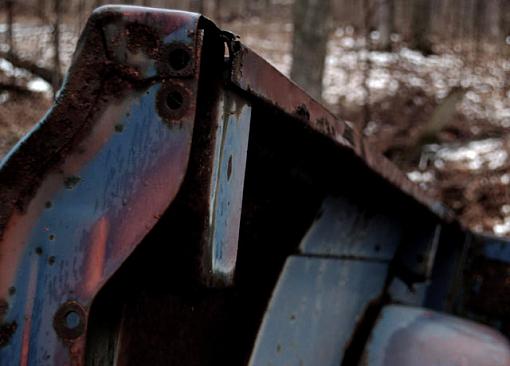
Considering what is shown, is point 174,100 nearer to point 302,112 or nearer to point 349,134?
point 302,112

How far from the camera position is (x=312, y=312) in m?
1.64

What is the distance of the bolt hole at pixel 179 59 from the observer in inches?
34.7

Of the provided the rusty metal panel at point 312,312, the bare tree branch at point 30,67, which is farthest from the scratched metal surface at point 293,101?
the bare tree branch at point 30,67

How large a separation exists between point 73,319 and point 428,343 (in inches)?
46.6

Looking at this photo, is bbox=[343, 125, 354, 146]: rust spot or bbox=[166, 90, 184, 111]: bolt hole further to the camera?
bbox=[343, 125, 354, 146]: rust spot

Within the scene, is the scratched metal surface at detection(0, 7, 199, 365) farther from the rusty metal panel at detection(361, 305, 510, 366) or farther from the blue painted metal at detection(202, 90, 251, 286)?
the rusty metal panel at detection(361, 305, 510, 366)

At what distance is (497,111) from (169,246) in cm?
1051

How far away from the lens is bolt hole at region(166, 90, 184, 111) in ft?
2.93

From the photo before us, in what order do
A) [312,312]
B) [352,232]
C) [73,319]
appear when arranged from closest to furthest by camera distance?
[73,319]
[312,312]
[352,232]

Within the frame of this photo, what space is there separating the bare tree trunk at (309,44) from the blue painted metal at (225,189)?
19.8 ft

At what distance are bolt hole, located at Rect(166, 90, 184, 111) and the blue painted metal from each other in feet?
0.26

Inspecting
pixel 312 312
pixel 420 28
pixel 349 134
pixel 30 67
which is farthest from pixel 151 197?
pixel 420 28

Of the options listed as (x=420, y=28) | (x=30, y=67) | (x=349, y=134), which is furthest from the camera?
(x=420, y=28)

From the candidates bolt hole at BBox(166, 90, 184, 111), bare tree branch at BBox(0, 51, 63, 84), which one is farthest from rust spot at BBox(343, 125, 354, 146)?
bare tree branch at BBox(0, 51, 63, 84)
